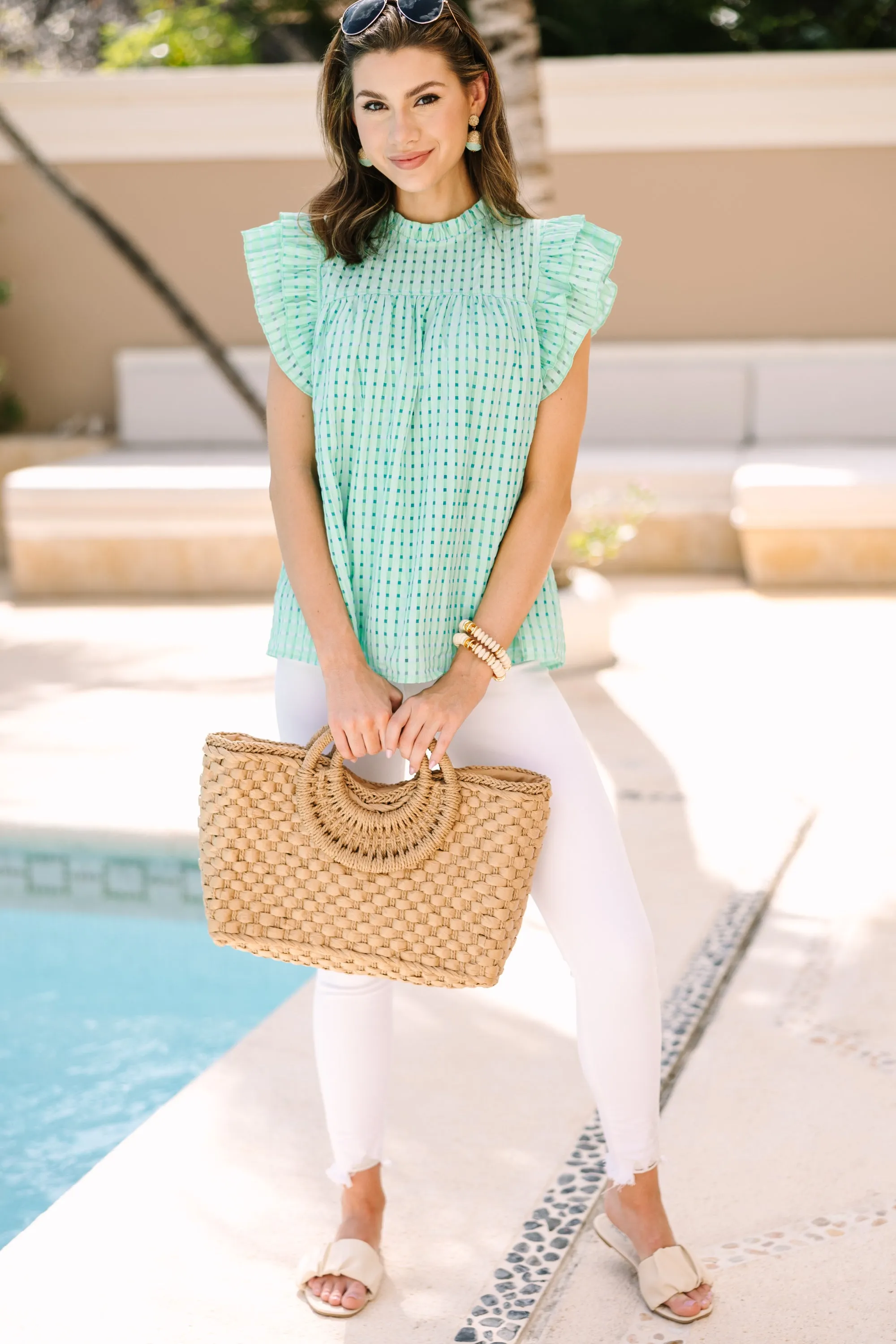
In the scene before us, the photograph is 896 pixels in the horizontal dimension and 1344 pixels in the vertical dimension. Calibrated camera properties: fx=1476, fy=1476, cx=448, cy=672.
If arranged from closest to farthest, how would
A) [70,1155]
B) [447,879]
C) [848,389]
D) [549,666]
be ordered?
[447,879]
[549,666]
[70,1155]
[848,389]

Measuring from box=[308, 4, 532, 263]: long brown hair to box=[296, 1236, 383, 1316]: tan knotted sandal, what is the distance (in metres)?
1.21

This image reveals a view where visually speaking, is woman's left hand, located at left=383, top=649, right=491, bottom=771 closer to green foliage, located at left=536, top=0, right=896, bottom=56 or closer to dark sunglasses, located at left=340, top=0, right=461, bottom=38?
dark sunglasses, located at left=340, top=0, right=461, bottom=38

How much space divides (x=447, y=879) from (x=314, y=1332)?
58cm

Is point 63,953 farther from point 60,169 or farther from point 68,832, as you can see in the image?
point 60,169

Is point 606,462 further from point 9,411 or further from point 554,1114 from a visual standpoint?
point 554,1114

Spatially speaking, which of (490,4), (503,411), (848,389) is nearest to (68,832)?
(503,411)

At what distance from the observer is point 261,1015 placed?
9.81 ft

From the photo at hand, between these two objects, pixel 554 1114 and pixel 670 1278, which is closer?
pixel 670 1278

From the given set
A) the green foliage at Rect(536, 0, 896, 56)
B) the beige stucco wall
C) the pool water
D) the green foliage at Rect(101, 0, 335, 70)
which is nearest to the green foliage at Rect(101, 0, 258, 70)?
the green foliage at Rect(101, 0, 335, 70)

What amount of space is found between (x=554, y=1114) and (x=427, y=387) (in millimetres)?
1188

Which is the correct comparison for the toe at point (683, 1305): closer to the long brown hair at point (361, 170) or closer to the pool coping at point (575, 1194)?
the pool coping at point (575, 1194)

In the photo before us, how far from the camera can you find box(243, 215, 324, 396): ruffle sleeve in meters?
1.78

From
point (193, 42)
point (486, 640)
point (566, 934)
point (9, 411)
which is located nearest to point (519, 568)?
point (486, 640)

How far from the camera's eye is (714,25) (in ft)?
28.2
